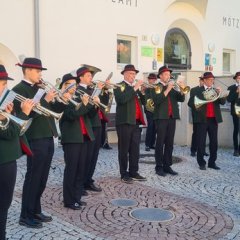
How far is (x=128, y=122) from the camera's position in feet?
24.5

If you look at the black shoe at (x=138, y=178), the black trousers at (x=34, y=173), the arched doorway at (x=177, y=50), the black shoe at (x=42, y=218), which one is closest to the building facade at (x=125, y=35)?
the arched doorway at (x=177, y=50)

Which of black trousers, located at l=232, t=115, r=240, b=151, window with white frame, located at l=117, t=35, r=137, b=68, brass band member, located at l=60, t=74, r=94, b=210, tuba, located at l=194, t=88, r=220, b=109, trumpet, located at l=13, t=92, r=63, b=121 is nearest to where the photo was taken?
trumpet, located at l=13, t=92, r=63, b=121

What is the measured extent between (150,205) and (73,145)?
151 centimetres

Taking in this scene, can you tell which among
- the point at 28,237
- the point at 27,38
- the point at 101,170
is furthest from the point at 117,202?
the point at 27,38

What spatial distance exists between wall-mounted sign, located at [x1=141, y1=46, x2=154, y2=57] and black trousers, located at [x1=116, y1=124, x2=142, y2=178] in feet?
19.2

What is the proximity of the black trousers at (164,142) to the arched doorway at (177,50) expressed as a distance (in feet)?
22.1

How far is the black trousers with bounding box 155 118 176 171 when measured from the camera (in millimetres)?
8156

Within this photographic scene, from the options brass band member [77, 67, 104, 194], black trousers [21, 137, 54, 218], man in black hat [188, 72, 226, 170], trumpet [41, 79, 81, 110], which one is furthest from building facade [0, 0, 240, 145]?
black trousers [21, 137, 54, 218]

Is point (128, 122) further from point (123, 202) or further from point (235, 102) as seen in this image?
point (235, 102)

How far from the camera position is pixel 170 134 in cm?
826

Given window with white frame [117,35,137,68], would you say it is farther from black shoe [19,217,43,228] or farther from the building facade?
black shoe [19,217,43,228]

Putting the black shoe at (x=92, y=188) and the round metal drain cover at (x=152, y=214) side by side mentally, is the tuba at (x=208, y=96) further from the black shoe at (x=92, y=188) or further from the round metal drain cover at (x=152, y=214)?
the round metal drain cover at (x=152, y=214)

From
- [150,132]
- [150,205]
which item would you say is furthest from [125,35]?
[150,205]

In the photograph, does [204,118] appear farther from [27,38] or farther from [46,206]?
[27,38]
